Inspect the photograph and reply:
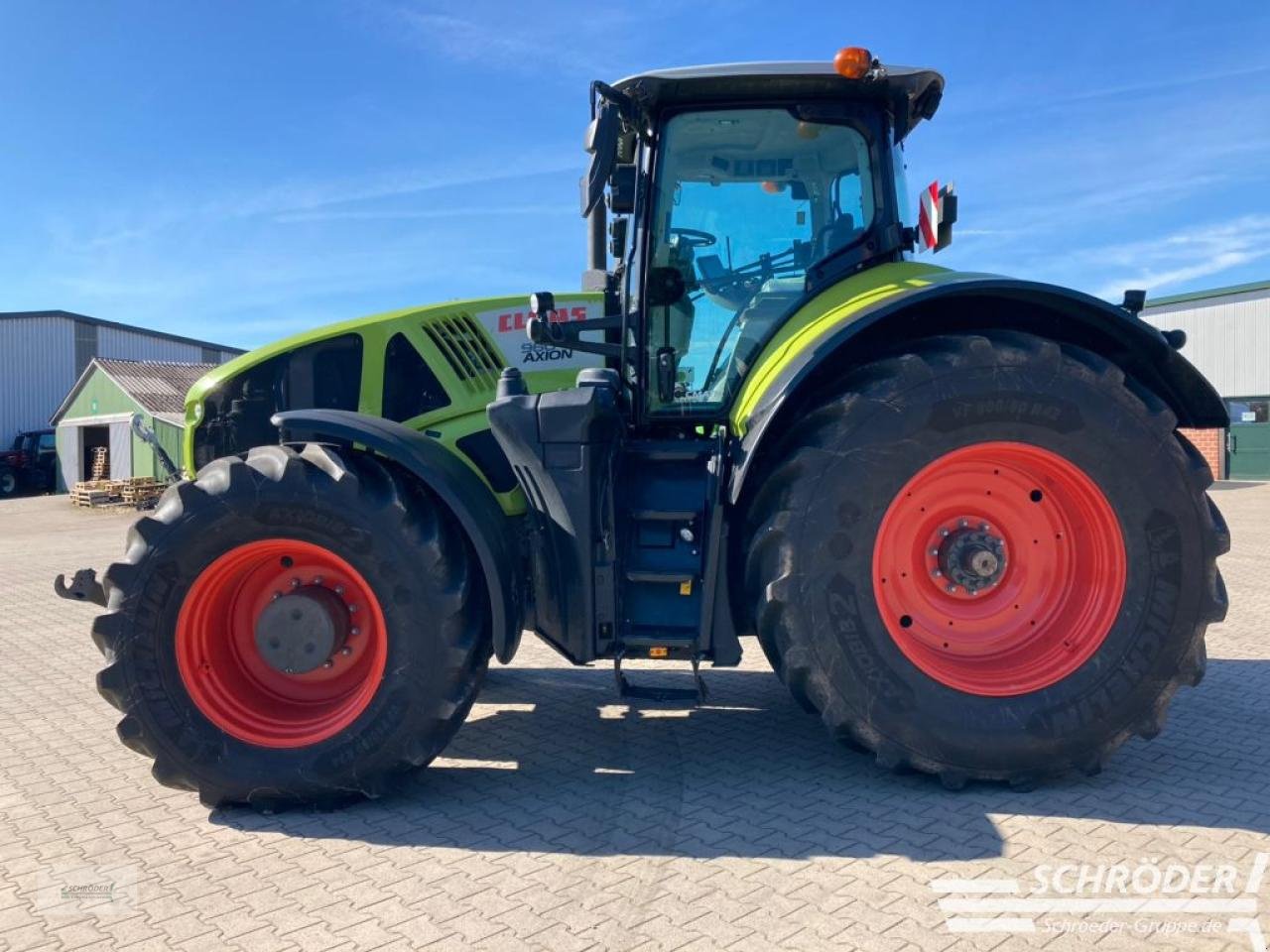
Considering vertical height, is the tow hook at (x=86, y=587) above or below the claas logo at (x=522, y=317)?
below

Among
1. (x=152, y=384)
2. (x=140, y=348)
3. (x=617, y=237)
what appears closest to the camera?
(x=617, y=237)

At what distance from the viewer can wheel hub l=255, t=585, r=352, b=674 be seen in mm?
3367

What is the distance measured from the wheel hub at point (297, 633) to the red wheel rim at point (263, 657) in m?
0.06

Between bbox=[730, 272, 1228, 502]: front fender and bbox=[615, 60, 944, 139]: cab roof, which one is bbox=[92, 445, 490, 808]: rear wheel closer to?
bbox=[730, 272, 1228, 502]: front fender

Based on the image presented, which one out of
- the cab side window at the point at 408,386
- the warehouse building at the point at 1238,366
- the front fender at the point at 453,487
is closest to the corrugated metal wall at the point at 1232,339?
the warehouse building at the point at 1238,366

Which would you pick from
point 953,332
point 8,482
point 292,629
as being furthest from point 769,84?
point 8,482

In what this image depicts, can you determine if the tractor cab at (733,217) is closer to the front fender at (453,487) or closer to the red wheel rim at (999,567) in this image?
the front fender at (453,487)

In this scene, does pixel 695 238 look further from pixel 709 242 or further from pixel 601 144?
pixel 601 144

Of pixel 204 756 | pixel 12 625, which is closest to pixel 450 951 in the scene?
pixel 204 756

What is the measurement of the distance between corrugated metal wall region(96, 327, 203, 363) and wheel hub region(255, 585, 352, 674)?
37.5 meters

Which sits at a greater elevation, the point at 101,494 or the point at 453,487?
the point at 453,487

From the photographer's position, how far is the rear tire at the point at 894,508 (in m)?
3.26

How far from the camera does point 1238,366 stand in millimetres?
23859

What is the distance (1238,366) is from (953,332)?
82.8 feet
